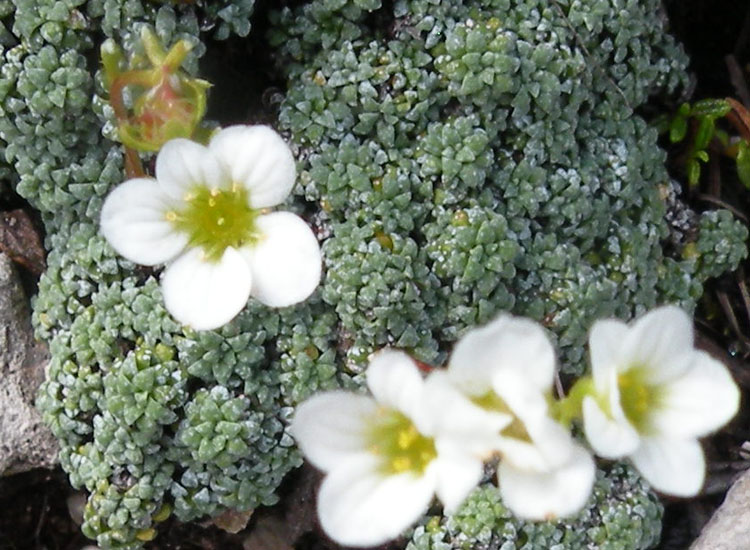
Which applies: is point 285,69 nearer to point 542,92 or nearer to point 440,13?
point 440,13

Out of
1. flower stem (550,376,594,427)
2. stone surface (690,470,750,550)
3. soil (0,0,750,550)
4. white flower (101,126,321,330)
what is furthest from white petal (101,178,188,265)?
stone surface (690,470,750,550)

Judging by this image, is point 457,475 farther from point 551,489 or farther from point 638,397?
point 638,397

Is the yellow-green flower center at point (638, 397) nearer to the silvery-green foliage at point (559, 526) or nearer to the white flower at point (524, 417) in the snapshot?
the white flower at point (524, 417)

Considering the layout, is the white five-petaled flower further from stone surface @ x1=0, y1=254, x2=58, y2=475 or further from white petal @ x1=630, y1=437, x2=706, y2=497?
stone surface @ x1=0, y1=254, x2=58, y2=475

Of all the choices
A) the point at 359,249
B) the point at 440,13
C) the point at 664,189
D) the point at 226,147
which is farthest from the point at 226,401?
the point at 664,189

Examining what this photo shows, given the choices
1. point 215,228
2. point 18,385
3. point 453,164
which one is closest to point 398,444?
point 215,228
